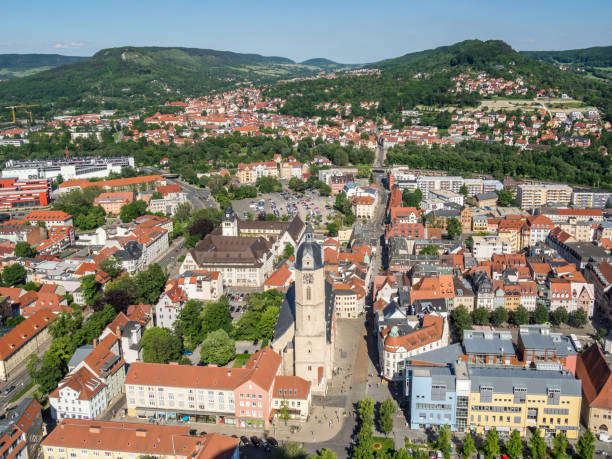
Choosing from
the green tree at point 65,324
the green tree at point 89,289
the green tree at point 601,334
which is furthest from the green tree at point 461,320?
the green tree at point 89,289

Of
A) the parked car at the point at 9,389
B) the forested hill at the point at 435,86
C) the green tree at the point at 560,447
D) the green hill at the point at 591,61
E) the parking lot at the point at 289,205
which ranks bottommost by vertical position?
the parked car at the point at 9,389

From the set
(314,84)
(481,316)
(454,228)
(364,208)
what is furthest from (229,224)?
(314,84)

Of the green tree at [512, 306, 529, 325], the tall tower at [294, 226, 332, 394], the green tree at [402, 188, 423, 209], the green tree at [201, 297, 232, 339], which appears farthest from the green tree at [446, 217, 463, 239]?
the tall tower at [294, 226, 332, 394]

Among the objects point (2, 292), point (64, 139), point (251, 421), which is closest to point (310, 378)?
point (251, 421)

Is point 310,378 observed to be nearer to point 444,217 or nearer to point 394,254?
point 394,254

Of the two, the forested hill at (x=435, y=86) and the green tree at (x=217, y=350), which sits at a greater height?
the forested hill at (x=435, y=86)

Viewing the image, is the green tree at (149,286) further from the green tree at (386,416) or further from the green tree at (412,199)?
the green tree at (412,199)

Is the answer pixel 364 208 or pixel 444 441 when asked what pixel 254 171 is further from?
pixel 444 441
